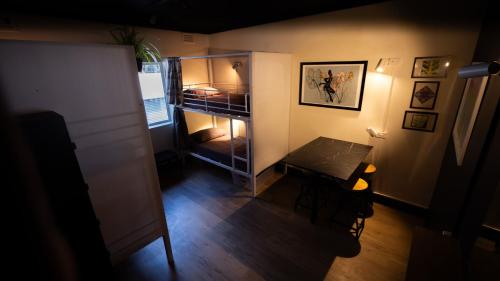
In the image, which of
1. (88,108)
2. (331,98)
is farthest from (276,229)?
(88,108)

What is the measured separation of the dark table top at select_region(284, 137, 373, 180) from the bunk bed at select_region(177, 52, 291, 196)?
0.55 m

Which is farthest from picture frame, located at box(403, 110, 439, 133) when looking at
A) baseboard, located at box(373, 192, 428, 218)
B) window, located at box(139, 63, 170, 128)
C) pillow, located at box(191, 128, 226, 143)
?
window, located at box(139, 63, 170, 128)

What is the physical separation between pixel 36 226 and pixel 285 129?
3.43 meters

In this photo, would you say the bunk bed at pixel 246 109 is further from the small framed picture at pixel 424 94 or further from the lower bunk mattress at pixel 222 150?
the small framed picture at pixel 424 94

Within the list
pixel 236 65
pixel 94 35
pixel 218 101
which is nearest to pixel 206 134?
pixel 218 101

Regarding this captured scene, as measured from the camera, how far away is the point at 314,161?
259 cm

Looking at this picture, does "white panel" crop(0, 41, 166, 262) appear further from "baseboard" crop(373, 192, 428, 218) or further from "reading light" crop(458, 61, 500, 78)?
"baseboard" crop(373, 192, 428, 218)

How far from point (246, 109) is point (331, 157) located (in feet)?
3.90

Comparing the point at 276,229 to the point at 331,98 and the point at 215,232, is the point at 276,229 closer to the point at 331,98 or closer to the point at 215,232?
the point at 215,232

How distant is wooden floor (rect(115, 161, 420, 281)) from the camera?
2.05 meters

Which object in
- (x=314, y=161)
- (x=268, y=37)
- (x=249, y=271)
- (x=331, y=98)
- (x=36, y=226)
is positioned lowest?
(x=249, y=271)

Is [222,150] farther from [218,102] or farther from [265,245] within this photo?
[265,245]

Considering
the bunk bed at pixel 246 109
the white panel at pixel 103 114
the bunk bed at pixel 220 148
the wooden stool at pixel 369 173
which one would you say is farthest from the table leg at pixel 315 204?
the white panel at pixel 103 114

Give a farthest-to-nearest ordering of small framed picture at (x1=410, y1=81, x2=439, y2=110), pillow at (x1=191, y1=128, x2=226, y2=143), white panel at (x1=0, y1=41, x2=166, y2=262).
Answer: pillow at (x1=191, y1=128, x2=226, y2=143), small framed picture at (x1=410, y1=81, x2=439, y2=110), white panel at (x1=0, y1=41, x2=166, y2=262)
